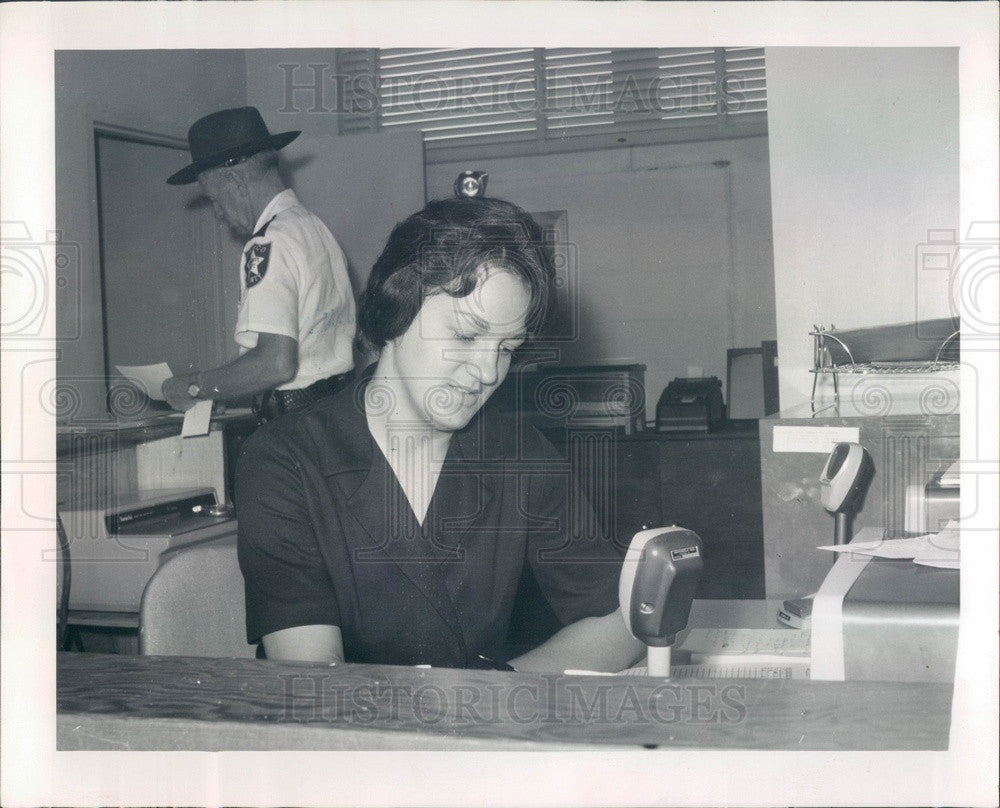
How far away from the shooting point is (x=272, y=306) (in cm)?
167

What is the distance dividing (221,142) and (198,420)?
0.52 m

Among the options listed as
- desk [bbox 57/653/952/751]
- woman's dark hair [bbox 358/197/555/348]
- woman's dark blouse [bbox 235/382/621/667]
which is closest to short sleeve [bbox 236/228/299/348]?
woman's dark hair [bbox 358/197/555/348]

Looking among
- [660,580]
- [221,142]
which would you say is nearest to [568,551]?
[660,580]

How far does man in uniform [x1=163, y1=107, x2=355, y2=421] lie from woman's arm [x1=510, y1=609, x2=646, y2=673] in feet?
2.02

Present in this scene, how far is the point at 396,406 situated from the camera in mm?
1417

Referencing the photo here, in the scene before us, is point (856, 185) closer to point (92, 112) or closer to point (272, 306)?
point (272, 306)

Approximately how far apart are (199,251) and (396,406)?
0.52 meters

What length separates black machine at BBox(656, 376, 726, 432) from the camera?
1.86 m

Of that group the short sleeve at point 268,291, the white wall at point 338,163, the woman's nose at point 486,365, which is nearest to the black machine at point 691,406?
the woman's nose at point 486,365

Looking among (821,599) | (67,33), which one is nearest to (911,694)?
(821,599)

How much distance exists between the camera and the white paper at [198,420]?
170cm

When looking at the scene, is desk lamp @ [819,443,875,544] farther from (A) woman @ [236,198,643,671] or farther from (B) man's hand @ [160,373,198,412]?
(B) man's hand @ [160,373,198,412]

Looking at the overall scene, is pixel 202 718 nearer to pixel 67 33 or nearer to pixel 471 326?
pixel 471 326

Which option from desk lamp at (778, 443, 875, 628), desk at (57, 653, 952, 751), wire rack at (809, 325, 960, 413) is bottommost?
desk at (57, 653, 952, 751)
